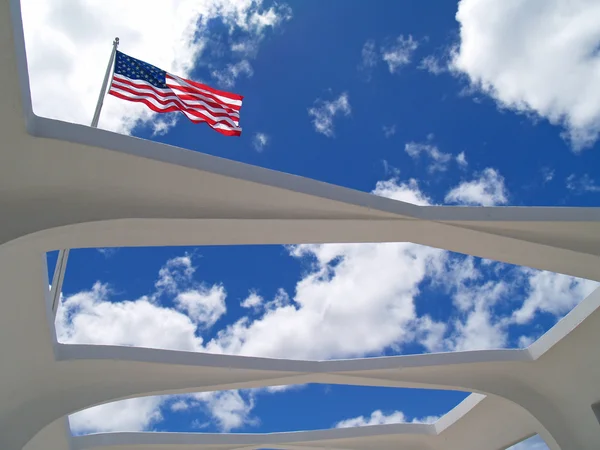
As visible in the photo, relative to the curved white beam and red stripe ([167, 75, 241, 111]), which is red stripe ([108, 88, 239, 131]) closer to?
red stripe ([167, 75, 241, 111])

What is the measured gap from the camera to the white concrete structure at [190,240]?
21.2ft

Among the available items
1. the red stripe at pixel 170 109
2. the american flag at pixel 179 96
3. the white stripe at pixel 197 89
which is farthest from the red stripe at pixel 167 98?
the white stripe at pixel 197 89

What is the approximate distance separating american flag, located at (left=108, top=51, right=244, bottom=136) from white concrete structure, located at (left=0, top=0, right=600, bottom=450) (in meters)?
2.29

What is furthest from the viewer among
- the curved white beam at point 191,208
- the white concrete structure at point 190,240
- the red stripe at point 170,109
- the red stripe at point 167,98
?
the red stripe at point 167,98

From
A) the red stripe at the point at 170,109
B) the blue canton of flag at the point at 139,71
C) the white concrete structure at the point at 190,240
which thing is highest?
the blue canton of flag at the point at 139,71

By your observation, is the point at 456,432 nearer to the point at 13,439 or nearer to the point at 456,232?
the point at 456,232

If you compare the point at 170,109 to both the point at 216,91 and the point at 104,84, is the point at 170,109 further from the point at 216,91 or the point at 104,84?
the point at 104,84

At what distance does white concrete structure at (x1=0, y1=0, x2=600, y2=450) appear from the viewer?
21.2 feet

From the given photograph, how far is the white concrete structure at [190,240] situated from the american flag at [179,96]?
2.29 metres

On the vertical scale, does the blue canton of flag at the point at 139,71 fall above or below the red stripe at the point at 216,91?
above

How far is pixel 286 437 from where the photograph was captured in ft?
50.2

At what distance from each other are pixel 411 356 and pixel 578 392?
3.60 metres


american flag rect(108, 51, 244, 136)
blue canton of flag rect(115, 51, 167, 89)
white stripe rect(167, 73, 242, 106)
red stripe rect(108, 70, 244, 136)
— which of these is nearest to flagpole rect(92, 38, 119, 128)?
blue canton of flag rect(115, 51, 167, 89)

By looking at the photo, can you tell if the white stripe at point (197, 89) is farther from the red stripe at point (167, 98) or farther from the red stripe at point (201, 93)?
the red stripe at point (167, 98)
